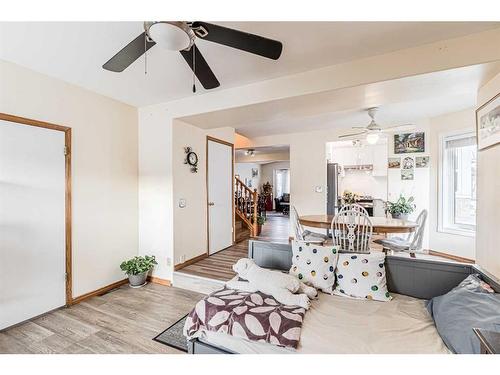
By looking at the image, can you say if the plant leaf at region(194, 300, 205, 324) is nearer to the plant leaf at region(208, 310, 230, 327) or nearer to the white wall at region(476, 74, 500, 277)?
the plant leaf at region(208, 310, 230, 327)

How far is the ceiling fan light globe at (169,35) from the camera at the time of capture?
3.78 ft

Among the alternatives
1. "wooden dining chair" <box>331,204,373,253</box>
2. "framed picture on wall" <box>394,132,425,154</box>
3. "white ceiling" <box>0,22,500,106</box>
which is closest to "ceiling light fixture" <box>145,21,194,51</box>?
"white ceiling" <box>0,22,500,106</box>

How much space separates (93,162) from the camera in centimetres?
286

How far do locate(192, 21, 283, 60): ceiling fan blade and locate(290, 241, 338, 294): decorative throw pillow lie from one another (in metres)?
1.55

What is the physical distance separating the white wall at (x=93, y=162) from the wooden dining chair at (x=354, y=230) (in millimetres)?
2751

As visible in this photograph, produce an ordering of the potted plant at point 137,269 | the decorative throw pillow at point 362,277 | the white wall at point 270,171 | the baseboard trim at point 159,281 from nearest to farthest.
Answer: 1. the decorative throw pillow at point 362,277
2. the potted plant at point 137,269
3. the baseboard trim at point 159,281
4. the white wall at point 270,171

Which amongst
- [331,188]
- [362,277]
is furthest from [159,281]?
[331,188]

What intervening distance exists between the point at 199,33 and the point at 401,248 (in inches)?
129

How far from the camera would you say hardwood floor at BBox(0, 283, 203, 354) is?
1.94 metres

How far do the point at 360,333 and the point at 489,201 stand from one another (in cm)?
178

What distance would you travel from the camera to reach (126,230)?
3250 millimetres

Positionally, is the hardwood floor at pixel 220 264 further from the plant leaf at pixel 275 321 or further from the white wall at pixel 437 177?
the white wall at pixel 437 177

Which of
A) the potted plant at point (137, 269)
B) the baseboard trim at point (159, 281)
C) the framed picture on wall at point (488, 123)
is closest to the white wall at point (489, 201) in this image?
the framed picture on wall at point (488, 123)
